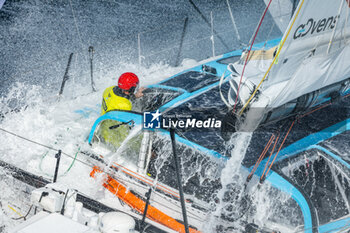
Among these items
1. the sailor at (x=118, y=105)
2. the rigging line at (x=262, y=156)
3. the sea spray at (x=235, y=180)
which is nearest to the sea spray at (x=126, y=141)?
the sailor at (x=118, y=105)

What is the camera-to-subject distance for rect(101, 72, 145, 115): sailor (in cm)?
351

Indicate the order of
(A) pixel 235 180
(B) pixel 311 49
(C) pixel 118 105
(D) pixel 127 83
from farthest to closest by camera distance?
1. (D) pixel 127 83
2. (C) pixel 118 105
3. (B) pixel 311 49
4. (A) pixel 235 180

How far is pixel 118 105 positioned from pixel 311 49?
5.67 ft

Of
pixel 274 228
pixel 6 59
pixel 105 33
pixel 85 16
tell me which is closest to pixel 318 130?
pixel 274 228

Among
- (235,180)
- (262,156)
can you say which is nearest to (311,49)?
(262,156)

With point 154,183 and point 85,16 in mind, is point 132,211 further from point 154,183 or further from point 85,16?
point 85,16

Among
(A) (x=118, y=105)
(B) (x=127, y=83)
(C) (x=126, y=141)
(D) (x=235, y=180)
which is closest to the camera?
(D) (x=235, y=180)

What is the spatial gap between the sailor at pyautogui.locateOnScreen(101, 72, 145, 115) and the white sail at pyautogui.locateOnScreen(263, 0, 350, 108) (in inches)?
51.7

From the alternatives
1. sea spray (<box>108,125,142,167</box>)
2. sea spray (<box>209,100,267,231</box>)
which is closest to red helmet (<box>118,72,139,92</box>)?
sea spray (<box>108,125,142,167</box>)

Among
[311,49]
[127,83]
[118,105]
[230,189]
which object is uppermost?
[311,49]

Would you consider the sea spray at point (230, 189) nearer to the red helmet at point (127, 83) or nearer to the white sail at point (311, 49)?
the white sail at point (311, 49)

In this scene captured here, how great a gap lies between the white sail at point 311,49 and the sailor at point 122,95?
4.31 ft

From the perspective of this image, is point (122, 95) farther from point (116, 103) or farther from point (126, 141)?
point (126, 141)

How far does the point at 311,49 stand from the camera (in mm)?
3016
